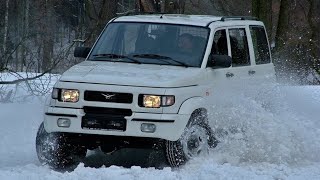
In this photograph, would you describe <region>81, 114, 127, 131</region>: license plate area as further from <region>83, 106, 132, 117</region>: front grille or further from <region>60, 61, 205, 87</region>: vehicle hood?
<region>60, 61, 205, 87</region>: vehicle hood

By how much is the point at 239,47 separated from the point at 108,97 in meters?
2.61

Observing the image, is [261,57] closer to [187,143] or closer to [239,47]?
[239,47]

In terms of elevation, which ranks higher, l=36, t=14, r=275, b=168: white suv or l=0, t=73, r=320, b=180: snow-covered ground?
l=36, t=14, r=275, b=168: white suv

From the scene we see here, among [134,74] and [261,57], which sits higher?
[134,74]

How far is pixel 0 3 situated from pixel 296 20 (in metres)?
18.0

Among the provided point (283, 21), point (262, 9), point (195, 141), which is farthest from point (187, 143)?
point (283, 21)

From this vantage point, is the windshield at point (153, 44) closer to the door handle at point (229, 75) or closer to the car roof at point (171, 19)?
the car roof at point (171, 19)

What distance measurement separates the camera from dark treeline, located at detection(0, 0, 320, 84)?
2028 centimetres

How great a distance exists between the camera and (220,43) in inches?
368

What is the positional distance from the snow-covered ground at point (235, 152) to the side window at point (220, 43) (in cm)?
64

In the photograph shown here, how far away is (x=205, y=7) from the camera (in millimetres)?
44438

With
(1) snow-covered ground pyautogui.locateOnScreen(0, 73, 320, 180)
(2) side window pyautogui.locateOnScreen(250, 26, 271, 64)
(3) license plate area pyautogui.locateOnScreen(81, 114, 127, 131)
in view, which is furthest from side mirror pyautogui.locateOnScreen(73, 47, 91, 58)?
(2) side window pyautogui.locateOnScreen(250, 26, 271, 64)

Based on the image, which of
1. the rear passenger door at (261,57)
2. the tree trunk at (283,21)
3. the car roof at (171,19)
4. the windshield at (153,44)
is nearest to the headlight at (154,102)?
the windshield at (153,44)

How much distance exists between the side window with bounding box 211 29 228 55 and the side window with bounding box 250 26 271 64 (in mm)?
959
